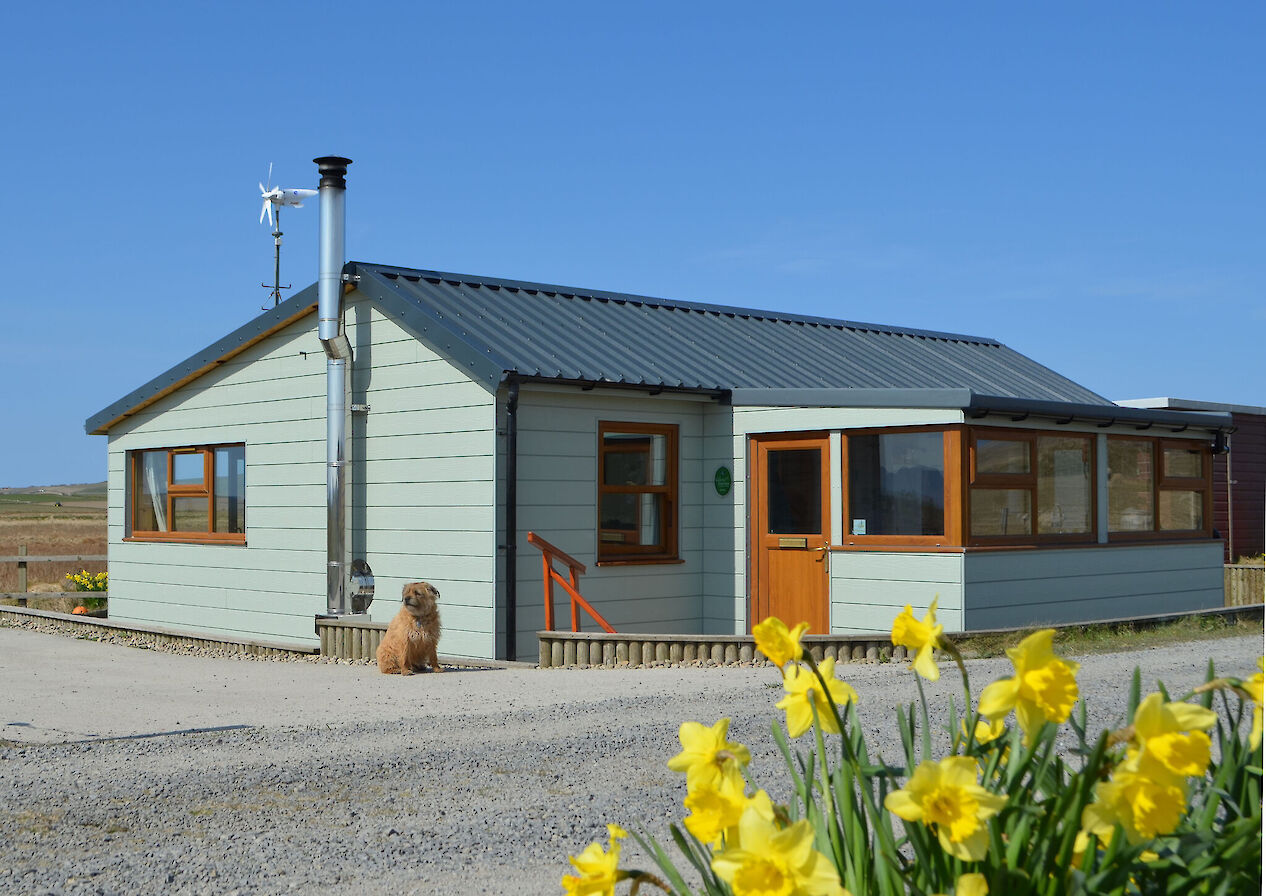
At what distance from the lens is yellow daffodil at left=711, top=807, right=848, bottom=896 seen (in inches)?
72.2

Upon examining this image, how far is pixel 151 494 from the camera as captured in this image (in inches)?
652

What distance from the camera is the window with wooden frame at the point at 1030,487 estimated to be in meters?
11.7

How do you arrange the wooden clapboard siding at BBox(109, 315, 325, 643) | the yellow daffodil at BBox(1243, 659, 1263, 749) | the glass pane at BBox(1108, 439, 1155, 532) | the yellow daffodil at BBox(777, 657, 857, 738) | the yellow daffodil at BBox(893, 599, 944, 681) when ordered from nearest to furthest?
1. the yellow daffodil at BBox(1243, 659, 1263, 749)
2. the yellow daffodil at BBox(893, 599, 944, 681)
3. the yellow daffodil at BBox(777, 657, 857, 738)
4. the glass pane at BBox(1108, 439, 1155, 532)
5. the wooden clapboard siding at BBox(109, 315, 325, 643)

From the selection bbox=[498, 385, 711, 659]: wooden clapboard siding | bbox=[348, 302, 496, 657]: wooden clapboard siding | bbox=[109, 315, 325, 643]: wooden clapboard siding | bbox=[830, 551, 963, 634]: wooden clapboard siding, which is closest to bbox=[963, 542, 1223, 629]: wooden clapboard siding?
bbox=[830, 551, 963, 634]: wooden clapboard siding

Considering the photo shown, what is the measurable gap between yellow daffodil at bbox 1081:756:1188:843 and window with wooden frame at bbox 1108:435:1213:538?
12.1m

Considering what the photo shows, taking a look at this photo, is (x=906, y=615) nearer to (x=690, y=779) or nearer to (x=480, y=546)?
(x=690, y=779)

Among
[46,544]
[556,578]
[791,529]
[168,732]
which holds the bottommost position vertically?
[168,732]

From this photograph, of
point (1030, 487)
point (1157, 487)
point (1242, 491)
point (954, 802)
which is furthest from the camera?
point (1242, 491)

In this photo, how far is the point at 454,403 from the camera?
479 inches

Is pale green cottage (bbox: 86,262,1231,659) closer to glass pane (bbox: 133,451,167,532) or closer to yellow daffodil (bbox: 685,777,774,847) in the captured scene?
glass pane (bbox: 133,451,167,532)

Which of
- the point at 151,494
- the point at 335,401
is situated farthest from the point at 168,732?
the point at 151,494

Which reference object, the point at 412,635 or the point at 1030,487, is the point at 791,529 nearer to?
the point at 1030,487

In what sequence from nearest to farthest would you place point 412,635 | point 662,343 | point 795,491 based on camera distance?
point 412,635, point 795,491, point 662,343

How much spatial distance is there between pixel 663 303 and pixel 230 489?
5.69 meters
